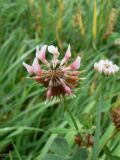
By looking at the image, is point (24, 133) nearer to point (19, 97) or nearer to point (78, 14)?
point (19, 97)

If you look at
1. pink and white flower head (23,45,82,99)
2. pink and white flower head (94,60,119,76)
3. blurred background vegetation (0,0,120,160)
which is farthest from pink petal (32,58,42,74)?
blurred background vegetation (0,0,120,160)

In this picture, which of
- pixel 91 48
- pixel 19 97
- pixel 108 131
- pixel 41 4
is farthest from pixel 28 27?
pixel 108 131

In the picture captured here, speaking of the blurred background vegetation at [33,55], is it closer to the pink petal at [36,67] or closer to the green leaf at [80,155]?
the green leaf at [80,155]

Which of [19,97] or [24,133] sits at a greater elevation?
[19,97]

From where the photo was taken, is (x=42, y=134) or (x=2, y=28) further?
(x=2, y=28)

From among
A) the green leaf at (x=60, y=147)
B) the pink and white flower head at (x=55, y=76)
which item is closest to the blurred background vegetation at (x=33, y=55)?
the green leaf at (x=60, y=147)

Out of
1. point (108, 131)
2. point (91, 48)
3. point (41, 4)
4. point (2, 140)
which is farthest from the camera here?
point (41, 4)

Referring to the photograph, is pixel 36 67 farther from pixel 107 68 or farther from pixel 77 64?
pixel 107 68
